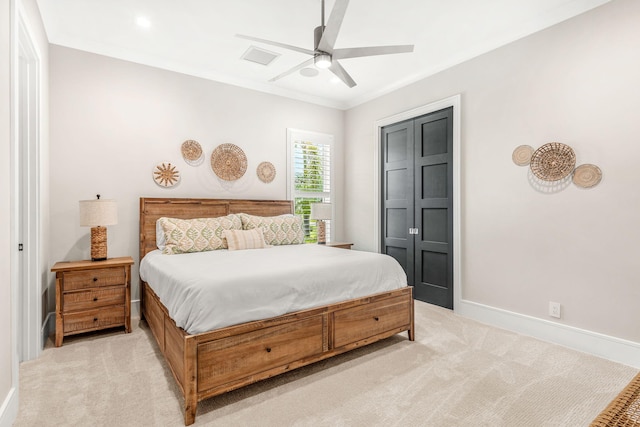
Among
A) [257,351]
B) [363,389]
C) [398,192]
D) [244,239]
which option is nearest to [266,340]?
[257,351]

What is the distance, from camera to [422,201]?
4168 mm

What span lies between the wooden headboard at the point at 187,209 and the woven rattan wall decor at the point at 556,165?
119 inches

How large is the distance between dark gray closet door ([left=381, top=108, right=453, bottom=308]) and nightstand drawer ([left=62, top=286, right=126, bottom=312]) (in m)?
3.36

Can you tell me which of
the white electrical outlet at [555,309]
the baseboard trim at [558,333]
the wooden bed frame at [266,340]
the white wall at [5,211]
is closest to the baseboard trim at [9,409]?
the white wall at [5,211]

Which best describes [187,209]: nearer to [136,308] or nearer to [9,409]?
[136,308]

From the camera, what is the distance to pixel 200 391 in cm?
187

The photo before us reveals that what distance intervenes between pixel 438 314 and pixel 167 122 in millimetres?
3884

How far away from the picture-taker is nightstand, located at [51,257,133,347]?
9.35 feet

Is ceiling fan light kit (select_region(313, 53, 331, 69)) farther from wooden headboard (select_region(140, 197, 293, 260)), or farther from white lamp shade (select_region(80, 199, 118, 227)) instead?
white lamp shade (select_region(80, 199, 118, 227))

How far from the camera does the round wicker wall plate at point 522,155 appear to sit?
122 inches

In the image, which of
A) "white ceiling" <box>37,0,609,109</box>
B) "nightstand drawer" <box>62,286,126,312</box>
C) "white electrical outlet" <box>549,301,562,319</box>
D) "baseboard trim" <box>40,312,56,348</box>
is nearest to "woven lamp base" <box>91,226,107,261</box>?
"nightstand drawer" <box>62,286,126,312</box>

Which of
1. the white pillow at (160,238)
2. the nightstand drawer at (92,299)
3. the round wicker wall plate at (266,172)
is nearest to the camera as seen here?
the nightstand drawer at (92,299)

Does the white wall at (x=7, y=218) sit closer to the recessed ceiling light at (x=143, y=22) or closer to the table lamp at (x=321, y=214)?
the recessed ceiling light at (x=143, y=22)

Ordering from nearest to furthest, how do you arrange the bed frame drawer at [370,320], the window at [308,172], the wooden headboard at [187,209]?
the bed frame drawer at [370,320] → the wooden headboard at [187,209] → the window at [308,172]
